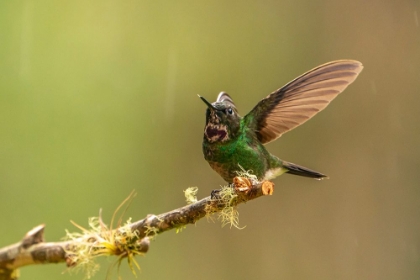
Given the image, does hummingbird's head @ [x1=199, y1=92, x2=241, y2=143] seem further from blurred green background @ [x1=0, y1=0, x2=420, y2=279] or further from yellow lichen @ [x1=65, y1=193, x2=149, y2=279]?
blurred green background @ [x1=0, y1=0, x2=420, y2=279]

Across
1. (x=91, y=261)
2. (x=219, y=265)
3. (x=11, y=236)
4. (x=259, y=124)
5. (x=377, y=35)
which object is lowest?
(x=91, y=261)

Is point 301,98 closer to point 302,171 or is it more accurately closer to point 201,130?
point 302,171

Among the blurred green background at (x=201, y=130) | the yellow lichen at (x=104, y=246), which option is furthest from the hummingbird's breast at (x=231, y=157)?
the blurred green background at (x=201, y=130)

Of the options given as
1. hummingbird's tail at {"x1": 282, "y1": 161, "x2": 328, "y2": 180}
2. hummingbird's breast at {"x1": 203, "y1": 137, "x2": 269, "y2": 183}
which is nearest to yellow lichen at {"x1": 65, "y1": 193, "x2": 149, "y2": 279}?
hummingbird's breast at {"x1": 203, "y1": 137, "x2": 269, "y2": 183}

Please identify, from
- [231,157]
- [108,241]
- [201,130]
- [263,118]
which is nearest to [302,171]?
[263,118]

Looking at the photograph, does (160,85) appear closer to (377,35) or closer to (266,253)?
(266,253)

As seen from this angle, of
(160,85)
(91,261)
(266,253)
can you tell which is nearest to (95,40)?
(160,85)

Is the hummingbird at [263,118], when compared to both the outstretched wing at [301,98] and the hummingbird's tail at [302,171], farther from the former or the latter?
the hummingbird's tail at [302,171]
